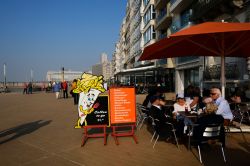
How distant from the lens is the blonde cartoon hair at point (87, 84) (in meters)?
6.44

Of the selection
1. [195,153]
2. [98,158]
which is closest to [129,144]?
[98,158]

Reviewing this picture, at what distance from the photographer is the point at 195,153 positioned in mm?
5488

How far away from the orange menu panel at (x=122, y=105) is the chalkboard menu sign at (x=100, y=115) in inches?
5.7

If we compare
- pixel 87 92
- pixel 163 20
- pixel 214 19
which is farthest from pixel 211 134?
pixel 163 20

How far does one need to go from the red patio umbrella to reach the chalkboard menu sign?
187cm

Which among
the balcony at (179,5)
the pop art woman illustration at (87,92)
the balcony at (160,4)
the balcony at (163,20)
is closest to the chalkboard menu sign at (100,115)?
the pop art woman illustration at (87,92)

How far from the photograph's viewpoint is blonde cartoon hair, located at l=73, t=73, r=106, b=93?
21.1 ft

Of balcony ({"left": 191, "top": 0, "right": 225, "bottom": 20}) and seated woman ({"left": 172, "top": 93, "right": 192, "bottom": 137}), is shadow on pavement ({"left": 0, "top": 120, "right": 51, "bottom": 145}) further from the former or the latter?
balcony ({"left": 191, "top": 0, "right": 225, "bottom": 20})

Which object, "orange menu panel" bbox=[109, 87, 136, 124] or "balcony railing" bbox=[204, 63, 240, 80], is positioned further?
"balcony railing" bbox=[204, 63, 240, 80]

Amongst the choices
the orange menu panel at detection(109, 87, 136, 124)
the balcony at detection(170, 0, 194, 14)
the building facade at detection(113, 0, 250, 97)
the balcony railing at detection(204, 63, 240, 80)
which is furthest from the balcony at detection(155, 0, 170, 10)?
the orange menu panel at detection(109, 87, 136, 124)

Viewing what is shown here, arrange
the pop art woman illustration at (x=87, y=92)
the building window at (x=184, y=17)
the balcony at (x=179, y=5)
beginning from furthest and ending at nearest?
the building window at (x=184, y=17) < the balcony at (x=179, y=5) < the pop art woman illustration at (x=87, y=92)

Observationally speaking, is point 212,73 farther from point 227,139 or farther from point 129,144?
point 129,144

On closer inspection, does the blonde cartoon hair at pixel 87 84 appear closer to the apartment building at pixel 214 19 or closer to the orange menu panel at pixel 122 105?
the orange menu panel at pixel 122 105

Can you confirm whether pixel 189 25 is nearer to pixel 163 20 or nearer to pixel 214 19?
pixel 214 19
